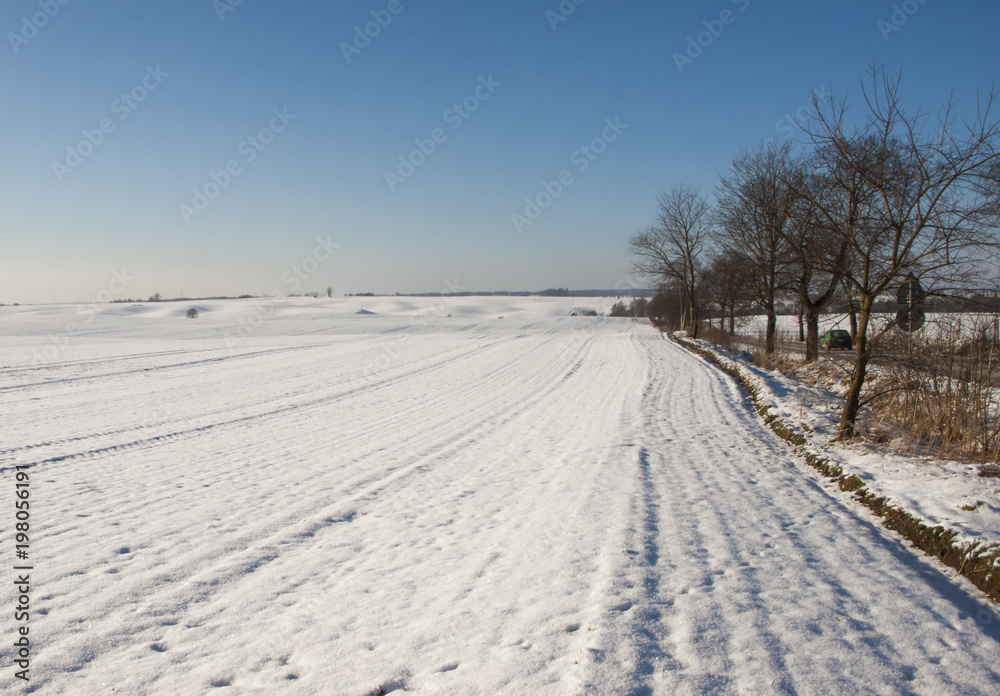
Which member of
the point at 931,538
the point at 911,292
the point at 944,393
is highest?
the point at 911,292

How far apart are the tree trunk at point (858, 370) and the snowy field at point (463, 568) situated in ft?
3.19

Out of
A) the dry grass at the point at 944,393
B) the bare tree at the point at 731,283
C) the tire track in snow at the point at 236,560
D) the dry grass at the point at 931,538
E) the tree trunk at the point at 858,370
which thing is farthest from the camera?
the bare tree at the point at 731,283

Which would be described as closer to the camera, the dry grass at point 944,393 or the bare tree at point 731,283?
the dry grass at point 944,393

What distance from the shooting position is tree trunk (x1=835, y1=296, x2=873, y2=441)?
27.5ft

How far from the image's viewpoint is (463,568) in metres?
5.02

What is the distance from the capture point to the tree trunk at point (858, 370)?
27.5 ft

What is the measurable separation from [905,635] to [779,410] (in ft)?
28.1

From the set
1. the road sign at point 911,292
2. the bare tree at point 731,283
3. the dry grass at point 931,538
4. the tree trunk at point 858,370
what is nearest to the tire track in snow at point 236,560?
the dry grass at point 931,538

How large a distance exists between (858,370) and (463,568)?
22.9 ft

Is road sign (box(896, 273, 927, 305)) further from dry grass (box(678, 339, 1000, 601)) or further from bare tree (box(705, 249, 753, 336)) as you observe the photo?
bare tree (box(705, 249, 753, 336))

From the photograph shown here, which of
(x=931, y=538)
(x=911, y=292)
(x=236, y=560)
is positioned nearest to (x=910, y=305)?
(x=911, y=292)

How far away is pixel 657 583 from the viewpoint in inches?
181

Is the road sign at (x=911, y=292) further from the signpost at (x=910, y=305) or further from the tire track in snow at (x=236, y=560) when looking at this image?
the tire track in snow at (x=236, y=560)

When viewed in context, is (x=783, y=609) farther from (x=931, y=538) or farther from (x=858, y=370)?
(x=858, y=370)
